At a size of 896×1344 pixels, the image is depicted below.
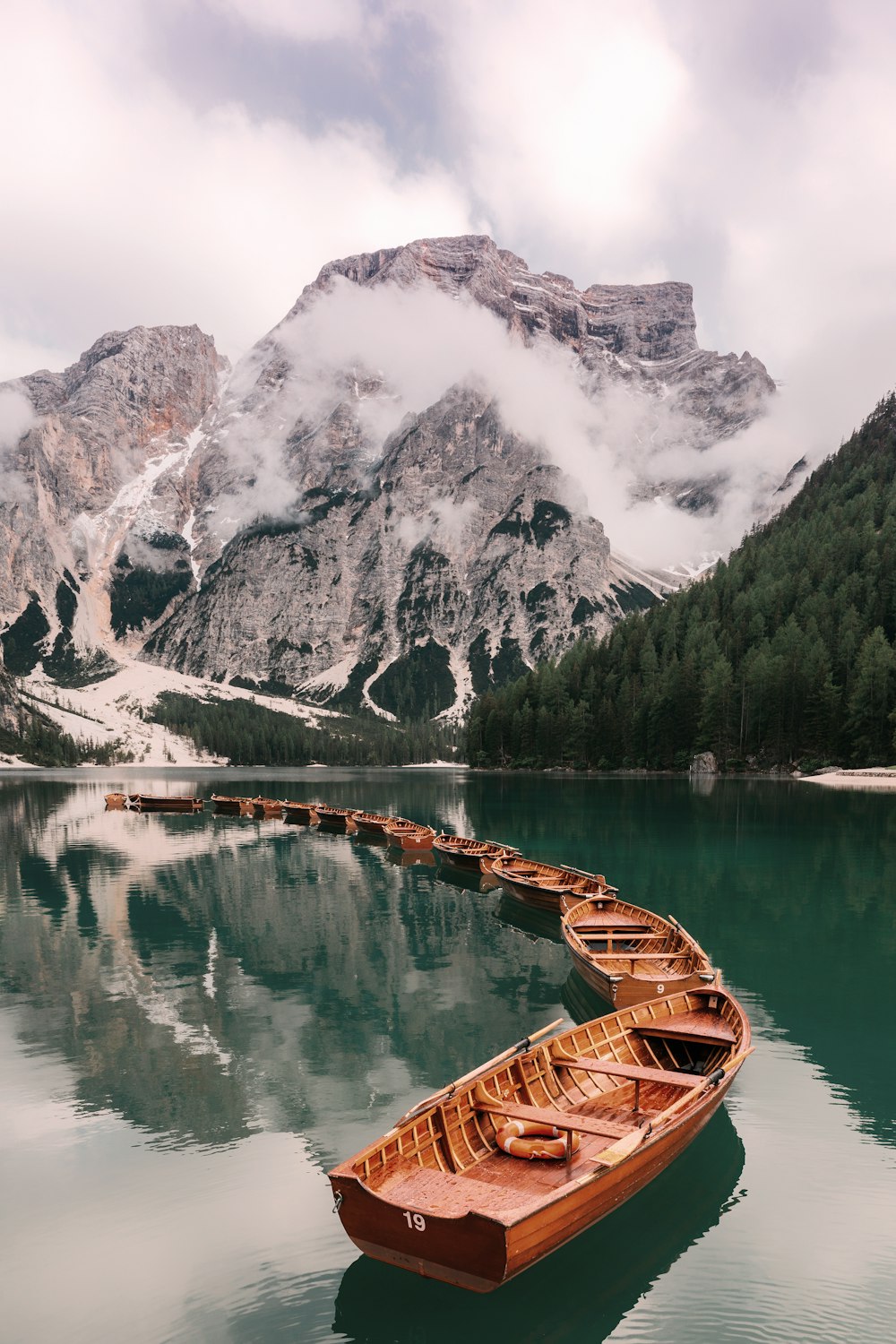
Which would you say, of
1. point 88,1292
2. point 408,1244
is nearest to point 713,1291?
point 408,1244

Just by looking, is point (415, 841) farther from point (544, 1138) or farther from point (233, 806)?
point (544, 1138)

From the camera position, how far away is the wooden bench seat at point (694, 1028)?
65.9ft

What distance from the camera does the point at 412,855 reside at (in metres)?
73.3

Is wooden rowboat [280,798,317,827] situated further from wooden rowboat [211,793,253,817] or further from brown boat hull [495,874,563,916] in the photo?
brown boat hull [495,874,563,916]

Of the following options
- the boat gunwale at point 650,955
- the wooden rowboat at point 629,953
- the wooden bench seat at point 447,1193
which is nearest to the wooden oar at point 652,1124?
the wooden bench seat at point 447,1193

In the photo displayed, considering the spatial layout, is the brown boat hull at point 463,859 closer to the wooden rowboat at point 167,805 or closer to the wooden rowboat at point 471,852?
the wooden rowboat at point 471,852

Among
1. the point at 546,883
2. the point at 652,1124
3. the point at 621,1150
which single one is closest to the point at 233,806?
the point at 546,883

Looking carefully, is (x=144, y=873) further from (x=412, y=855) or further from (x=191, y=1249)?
(x=191, y=1249)

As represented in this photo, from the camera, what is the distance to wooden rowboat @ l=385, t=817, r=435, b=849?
74750 mm

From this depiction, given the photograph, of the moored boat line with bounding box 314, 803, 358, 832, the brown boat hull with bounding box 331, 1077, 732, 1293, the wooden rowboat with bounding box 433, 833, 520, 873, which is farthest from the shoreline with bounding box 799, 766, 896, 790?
the brown boat hull with bounding box 331, 1077, 732, 1293

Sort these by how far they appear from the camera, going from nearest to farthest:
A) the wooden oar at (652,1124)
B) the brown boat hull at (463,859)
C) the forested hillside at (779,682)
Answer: the wooden oar at (652,1124)
the brown boat hull at (463,859)
the forested hillside at (779,682)

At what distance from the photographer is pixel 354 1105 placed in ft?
70.1

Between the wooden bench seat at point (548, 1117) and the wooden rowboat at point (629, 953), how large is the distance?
1075 centimetres

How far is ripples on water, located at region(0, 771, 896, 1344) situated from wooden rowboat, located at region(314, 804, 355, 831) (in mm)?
38418
